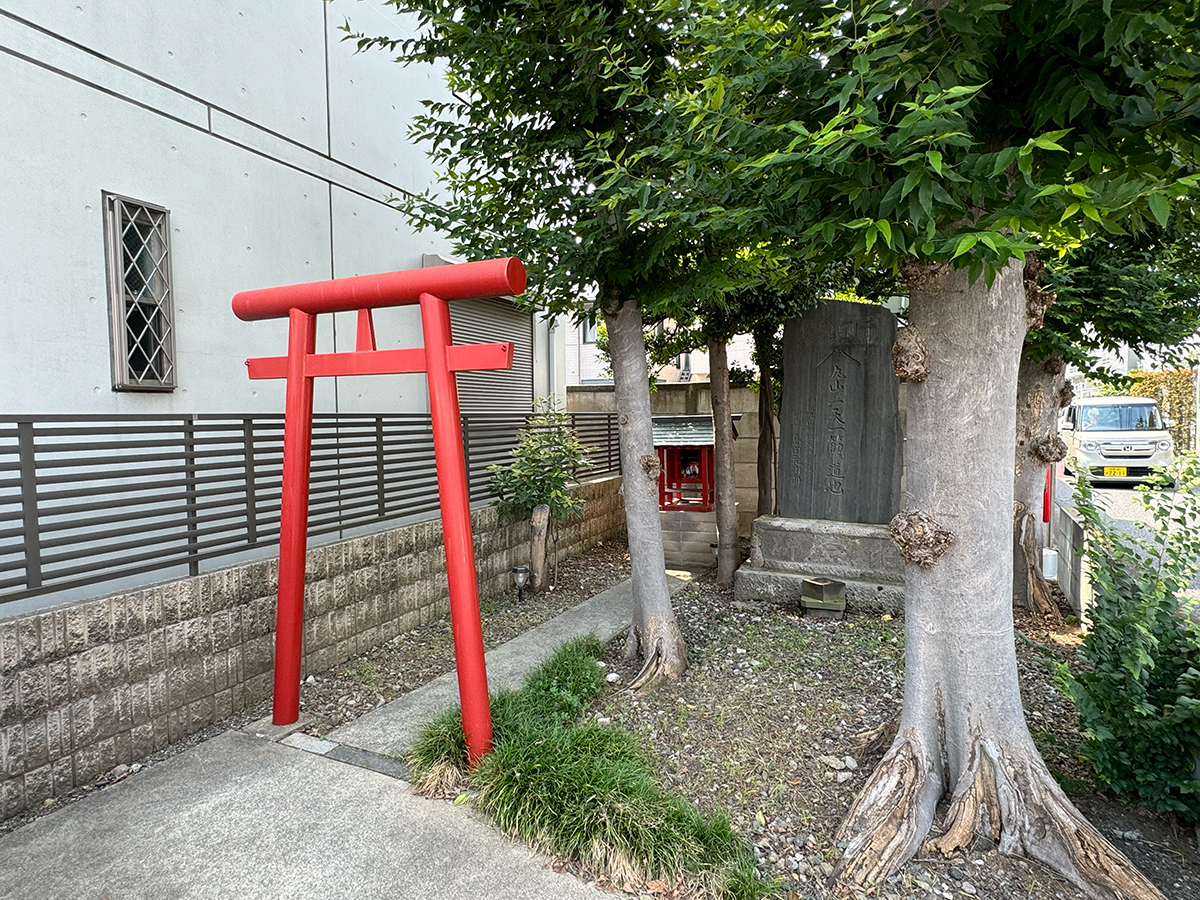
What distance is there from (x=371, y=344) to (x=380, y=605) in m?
2.65

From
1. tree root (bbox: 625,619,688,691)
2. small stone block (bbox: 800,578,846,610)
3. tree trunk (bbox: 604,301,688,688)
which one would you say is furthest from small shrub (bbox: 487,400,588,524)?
small stone block (bbox: 800,578,846,610)

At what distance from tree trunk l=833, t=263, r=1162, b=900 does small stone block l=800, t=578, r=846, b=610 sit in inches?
110

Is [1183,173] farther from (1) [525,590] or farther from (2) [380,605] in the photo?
(1) [525,590]

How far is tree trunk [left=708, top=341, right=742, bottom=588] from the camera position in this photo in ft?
23.3

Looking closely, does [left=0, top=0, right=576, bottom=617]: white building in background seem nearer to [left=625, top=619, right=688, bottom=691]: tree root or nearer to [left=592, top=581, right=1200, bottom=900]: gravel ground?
[left=625, top=619, right=688, bottom=691]: tree root

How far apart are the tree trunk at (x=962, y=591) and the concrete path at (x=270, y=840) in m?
1.69

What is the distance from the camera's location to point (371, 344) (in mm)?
3889

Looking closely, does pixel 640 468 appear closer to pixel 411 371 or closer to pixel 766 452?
pixel 411 371

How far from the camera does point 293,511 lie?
4004mm

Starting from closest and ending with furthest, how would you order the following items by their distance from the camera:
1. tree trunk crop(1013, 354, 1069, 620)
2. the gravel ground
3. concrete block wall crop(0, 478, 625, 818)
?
1. the gravel ground
2. concrete block wall crop(0, 478, 625, 818)
3. tree trunk crop(1013, 354, 1069, 620)

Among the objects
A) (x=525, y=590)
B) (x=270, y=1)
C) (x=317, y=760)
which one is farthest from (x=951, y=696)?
(x=270, y=1)

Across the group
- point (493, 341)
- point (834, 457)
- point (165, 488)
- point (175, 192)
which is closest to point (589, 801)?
point (165, 488)

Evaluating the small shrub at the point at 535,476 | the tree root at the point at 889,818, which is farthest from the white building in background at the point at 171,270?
the tree root at the point at 889,818

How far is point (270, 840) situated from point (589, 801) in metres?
1.47
